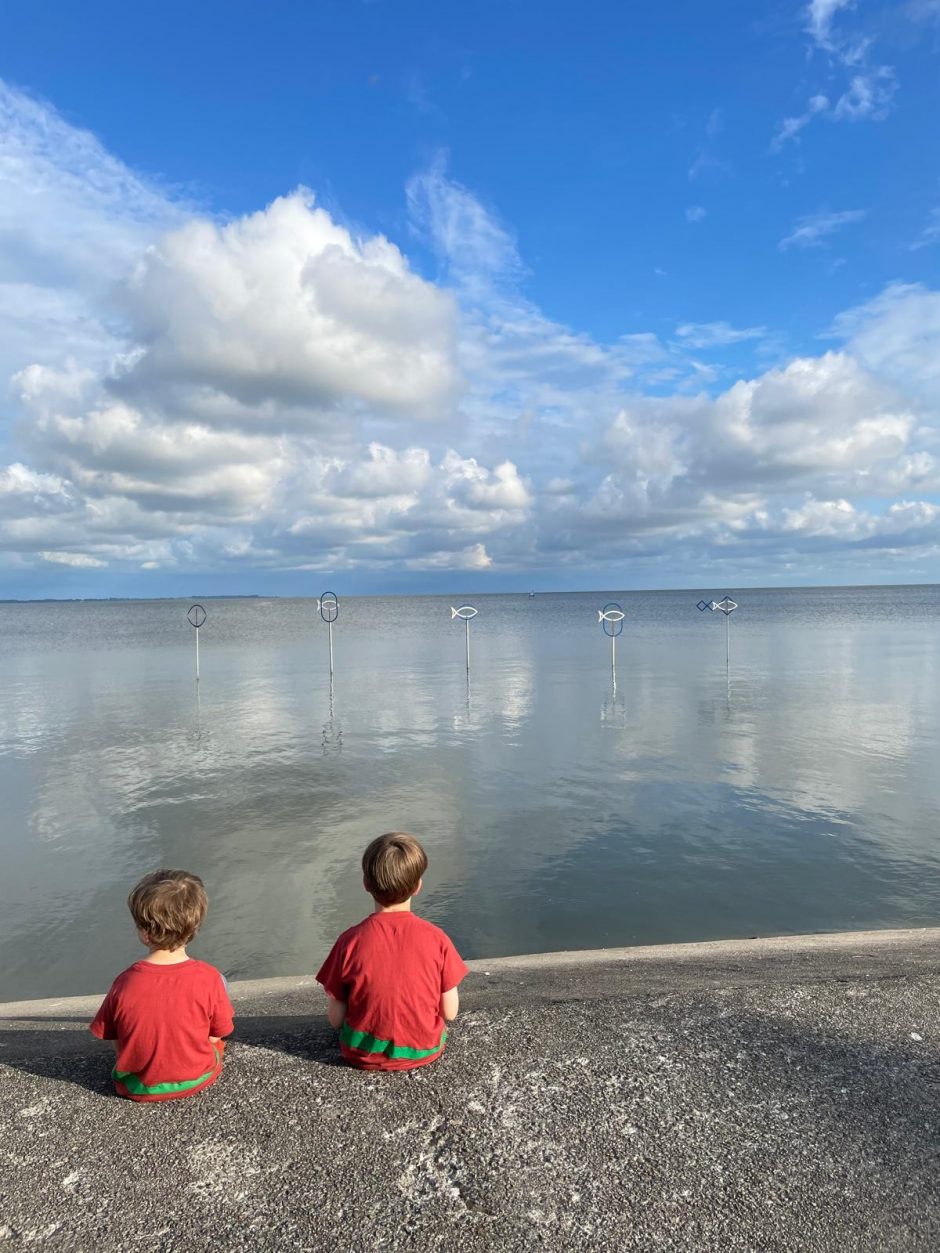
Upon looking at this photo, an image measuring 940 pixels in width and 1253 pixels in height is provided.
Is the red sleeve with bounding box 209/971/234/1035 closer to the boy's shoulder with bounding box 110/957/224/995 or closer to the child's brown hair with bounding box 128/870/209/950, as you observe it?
the boy's shoulder with bounding box 110/957/224/995

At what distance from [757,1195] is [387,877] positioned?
2.24 metres

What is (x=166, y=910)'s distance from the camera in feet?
13.4

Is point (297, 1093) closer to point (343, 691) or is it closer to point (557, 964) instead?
point (557, 964)

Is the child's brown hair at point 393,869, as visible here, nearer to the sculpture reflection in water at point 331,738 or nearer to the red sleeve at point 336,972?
the red sleeve at point 336,972

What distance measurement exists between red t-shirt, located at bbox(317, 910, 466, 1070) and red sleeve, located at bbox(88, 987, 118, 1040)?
107 centimetres

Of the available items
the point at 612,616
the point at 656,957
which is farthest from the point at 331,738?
the point at 612,616

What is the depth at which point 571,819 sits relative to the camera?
531 inches

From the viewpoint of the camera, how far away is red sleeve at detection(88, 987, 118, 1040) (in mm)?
4094

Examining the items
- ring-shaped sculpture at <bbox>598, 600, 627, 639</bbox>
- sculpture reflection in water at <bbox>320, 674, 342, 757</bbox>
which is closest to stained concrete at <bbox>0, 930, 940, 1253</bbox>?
sculpture reflection in water at <bbox>320, 674, 342, 757</bbox>

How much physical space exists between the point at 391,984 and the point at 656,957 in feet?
11.5

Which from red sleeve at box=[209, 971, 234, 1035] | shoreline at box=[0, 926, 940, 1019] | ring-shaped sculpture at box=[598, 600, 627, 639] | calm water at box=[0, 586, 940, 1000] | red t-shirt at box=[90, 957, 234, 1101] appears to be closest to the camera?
red t-shirt at box=[90, 957, 234, 1101]

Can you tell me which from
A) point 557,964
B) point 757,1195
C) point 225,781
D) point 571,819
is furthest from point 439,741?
point 757,1195

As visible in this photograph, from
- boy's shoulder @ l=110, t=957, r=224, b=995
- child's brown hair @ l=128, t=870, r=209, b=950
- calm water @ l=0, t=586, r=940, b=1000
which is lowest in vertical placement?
calm water @ l=0, t=586, r=940, b=1000

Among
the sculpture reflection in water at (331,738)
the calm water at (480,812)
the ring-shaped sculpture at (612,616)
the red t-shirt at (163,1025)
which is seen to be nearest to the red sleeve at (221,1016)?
the red t-shirt at (163,1025)
